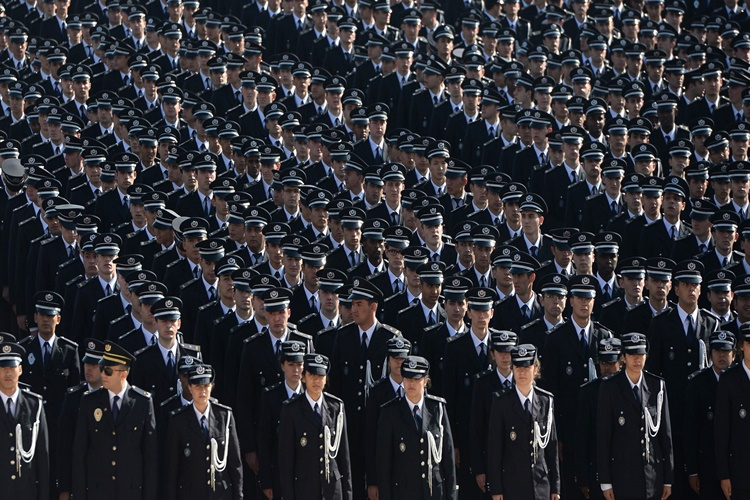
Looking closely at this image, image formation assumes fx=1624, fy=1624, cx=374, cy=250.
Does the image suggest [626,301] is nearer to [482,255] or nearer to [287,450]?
[482,255]

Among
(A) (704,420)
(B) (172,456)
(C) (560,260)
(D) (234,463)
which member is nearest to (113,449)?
(B) (172,456)

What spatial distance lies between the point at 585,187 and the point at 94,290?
661cm

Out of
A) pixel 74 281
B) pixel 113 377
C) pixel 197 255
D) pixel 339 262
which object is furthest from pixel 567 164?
pixel 113 377

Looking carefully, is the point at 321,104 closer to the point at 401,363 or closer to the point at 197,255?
the point at 197,255

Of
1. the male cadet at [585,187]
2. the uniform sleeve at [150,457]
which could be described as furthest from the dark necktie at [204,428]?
the male cadet at [585,187]

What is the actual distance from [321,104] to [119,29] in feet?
16.5

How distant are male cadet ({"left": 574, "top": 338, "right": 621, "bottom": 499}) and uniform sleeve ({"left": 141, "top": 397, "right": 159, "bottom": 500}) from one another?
398 cm

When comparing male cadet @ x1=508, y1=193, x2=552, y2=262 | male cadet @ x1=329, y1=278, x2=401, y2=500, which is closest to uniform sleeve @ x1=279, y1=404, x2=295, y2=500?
male cadet @ x1=329, y1=278, x2=401, y2=500

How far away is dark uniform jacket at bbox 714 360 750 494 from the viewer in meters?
15.2

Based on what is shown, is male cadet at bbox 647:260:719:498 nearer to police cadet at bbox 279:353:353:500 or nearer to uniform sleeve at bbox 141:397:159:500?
police cadet at bbox 279:353:353:500

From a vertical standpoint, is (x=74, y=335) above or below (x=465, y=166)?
below

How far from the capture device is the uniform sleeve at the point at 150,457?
565 inches

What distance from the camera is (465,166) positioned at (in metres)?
20.9

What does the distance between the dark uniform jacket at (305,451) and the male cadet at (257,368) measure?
1353 millimetres
